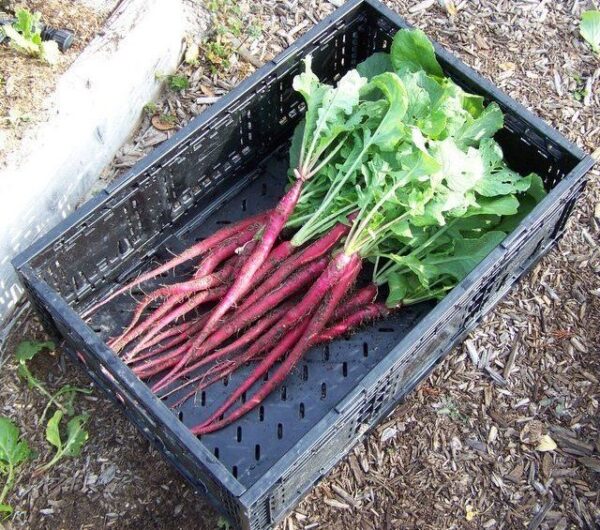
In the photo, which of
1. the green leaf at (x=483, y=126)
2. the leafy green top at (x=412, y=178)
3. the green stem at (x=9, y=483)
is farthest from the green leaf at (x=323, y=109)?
the green stem at (x=9, y=483)

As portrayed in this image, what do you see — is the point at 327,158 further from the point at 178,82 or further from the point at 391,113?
the point at 178,82

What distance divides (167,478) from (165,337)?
44 centimetres

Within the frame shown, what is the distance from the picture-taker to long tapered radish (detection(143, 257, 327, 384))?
2.71m

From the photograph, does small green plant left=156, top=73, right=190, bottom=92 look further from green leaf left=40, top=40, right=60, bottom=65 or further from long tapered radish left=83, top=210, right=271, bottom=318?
long tapered radish left=83, top=210, right=271, bottom=318

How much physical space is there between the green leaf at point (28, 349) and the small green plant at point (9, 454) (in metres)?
0.21

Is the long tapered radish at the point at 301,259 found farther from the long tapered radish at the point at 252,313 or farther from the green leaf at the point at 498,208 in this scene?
the green leaf at the point at 498,208

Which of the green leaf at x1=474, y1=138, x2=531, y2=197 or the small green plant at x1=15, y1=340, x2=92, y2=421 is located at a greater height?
the small green plant at x1=15, y1=340, x2=92, y2=421

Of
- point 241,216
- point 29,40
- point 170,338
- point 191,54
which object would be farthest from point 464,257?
point 29,40

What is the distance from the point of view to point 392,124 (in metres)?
2.64

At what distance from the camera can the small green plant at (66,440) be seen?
2758 millimetres

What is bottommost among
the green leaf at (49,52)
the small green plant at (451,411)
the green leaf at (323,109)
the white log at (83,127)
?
the small green plant at (451,411)

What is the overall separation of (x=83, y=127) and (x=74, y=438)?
1.04 m

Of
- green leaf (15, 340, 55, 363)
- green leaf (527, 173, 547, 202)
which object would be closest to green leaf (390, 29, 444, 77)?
green leaf (527, 173, 547, 202)

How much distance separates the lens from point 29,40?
294 cm
